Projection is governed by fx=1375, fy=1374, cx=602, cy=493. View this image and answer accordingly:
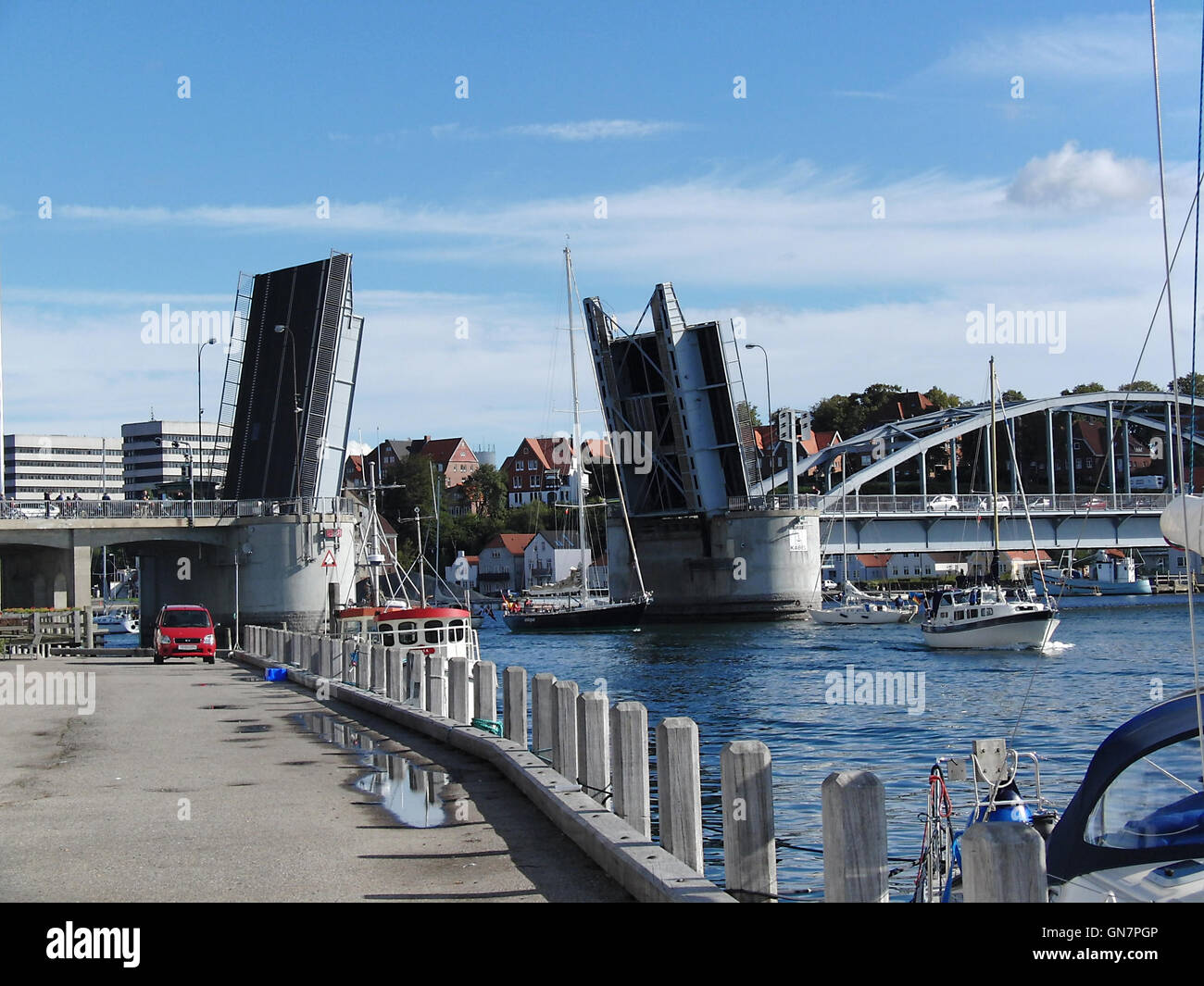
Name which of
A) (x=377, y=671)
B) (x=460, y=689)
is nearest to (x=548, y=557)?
(x=377, y=671)

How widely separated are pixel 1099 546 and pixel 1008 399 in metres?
54.2

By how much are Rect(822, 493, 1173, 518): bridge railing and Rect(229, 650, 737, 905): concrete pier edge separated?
212 feet

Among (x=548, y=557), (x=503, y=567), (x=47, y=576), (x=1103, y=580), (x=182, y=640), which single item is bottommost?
(x=1103, y=580)

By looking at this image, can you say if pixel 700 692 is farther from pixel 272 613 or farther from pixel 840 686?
pixel 272 613

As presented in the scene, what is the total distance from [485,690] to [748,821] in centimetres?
799

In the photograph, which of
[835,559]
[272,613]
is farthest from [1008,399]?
[272,613]

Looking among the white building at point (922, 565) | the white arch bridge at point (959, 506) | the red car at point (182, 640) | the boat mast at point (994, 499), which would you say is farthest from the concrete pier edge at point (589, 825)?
the white building at point (922, 565)

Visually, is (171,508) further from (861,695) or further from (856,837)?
(856,837)

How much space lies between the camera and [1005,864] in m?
4.67

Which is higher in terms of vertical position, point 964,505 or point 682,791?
point 964,505

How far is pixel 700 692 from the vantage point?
36500 mm

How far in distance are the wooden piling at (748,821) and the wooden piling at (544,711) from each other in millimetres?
3939

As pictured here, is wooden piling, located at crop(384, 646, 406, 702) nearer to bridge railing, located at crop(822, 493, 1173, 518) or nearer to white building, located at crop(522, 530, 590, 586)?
bridge railing, located at crop(822, 493, 1173, 518)

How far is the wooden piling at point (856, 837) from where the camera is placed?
18.0 ft
